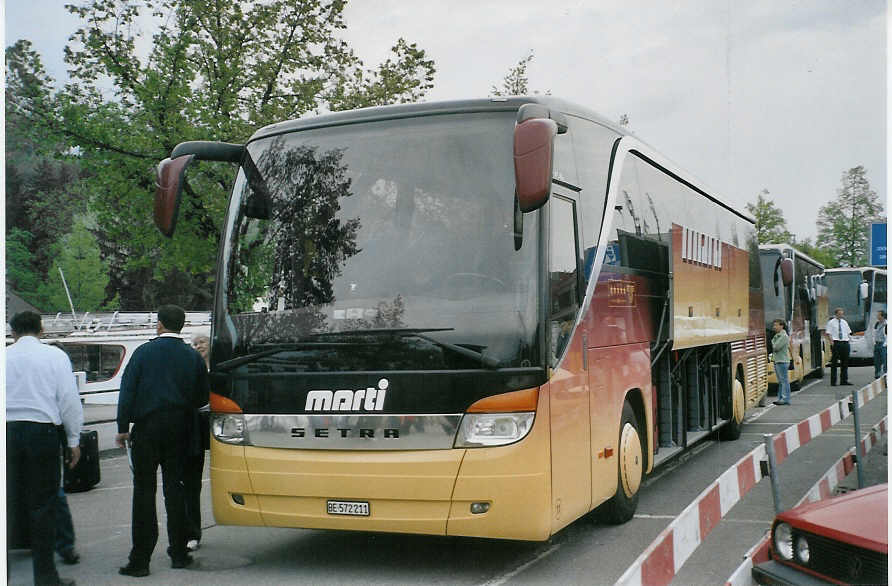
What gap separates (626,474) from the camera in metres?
7.81

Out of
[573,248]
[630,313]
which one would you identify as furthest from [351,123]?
[630,313]

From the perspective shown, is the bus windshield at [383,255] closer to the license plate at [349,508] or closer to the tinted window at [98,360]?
the license plate at [349,508]

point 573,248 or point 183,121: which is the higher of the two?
point 183,121

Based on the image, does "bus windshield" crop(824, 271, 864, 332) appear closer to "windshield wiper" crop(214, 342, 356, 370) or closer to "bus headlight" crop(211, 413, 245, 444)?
"windshield wiper" crop(214, 342, 356, 370)

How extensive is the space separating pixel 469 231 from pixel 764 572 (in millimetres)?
2803

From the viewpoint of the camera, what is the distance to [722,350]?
41.2 feet

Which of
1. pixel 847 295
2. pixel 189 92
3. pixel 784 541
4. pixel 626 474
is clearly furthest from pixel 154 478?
pixel 847 295

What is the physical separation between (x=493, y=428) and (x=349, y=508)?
3.48 feet

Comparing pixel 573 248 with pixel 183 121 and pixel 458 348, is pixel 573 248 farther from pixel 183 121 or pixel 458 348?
pixel 183 121

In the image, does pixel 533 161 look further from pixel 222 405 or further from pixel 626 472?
pixel 626 472

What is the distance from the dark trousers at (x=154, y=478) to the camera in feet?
21.9

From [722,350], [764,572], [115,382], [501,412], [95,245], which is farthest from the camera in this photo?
[95,245]

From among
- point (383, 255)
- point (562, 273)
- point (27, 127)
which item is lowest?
point (562, 273)

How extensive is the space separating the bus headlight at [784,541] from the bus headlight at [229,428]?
137 inches
